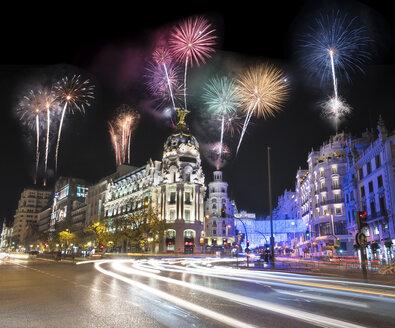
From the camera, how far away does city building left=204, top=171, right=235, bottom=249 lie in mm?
101875

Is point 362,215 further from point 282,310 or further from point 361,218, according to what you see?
point 282,310

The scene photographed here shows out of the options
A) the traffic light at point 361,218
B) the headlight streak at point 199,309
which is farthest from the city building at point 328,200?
the headlight streak at point 199,309

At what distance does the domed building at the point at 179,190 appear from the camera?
78.3 m

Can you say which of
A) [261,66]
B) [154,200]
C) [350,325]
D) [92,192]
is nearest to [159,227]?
[154,200]

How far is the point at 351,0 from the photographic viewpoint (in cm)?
2320

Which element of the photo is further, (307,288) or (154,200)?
(154,200)

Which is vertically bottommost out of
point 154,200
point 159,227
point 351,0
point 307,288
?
point 307,288

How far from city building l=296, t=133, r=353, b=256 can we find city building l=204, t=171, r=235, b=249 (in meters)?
34.5

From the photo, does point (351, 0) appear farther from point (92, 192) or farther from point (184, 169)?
point (92, 192)

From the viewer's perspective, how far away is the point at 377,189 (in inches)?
1560

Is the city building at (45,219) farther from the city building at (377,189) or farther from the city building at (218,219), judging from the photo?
the city building at (377,189)

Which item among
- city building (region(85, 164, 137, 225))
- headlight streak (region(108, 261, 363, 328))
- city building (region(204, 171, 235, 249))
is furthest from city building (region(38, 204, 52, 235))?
headlight streak (region(108, 261, 363, 328))

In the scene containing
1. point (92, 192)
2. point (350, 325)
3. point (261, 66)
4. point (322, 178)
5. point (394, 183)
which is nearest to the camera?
point (350, 325)

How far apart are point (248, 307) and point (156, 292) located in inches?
166
